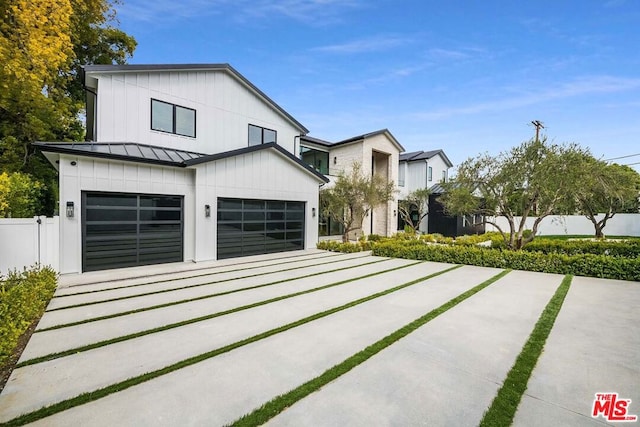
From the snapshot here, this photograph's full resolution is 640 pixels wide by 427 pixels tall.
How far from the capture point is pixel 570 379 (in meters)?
3.27

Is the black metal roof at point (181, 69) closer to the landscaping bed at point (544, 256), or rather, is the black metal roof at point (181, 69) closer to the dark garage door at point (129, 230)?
the dark garage door at point (129, 230)

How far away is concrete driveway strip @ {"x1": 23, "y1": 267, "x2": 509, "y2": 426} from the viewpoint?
2.63 m

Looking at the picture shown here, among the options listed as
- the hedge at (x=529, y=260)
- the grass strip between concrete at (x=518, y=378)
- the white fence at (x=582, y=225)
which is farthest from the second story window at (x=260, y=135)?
the white fence at (x=582, y=225)

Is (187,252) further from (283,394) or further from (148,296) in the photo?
(283,394)

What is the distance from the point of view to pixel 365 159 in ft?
64.5

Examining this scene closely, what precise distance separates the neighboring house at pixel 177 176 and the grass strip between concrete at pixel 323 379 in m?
8.16

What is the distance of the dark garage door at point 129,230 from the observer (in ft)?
27.9

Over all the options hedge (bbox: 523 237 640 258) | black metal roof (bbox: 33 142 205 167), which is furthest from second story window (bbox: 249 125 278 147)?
hedge (bbox: 523 237 640 258)

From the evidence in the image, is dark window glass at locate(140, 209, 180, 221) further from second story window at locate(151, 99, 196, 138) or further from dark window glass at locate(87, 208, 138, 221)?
second story window at locate(151, 99, 196, 138)

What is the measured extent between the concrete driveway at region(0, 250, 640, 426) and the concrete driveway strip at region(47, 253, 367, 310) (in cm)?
8

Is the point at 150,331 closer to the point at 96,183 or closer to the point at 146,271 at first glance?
the point at 146,271

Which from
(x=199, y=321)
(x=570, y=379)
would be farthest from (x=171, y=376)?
(x=570, y=379)

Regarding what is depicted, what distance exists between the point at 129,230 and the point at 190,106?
600 cm

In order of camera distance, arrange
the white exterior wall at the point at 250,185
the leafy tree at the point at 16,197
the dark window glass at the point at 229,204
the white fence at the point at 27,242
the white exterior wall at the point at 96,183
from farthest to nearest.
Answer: the dark window glass at the point at 229,204 < the white exterior wall at the point at 250,185 < the white exterior wall at the point at 96,183 < the leafy tree at the point at 16,197 < the white fence at the point at 27,242
